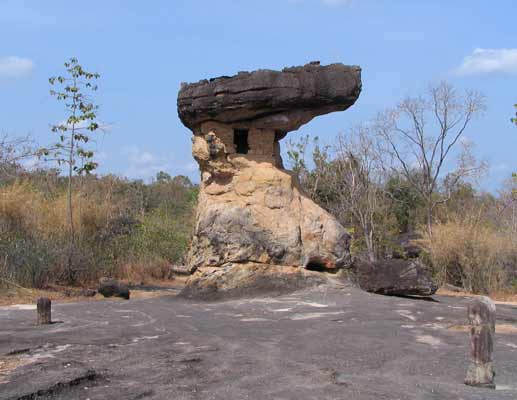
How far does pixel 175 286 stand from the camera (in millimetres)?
19297

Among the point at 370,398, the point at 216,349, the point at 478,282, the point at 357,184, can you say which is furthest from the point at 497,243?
the point at 370,398

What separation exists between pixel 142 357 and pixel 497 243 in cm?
1331

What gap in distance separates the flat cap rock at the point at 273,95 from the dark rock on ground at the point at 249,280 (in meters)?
2.81

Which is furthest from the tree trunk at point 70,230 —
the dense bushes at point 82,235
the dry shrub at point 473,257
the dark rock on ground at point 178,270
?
the dry shrub at point 473,257

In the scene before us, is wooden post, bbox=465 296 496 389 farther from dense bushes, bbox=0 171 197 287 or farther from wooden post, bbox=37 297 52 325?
dense bushes, bbox=0 171 197 287

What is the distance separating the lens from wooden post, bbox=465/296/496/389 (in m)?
5.82

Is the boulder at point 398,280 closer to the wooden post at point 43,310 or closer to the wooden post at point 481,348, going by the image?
the wooden post at point 43,310

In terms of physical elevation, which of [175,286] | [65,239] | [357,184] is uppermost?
[357,184]

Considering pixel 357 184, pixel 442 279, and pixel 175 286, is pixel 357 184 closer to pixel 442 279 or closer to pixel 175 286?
pixel 442 279

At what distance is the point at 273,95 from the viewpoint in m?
12.2

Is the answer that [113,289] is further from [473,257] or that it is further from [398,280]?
[473,257]

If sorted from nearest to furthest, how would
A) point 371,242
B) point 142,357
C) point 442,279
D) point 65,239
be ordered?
point 142,357 < point 65,239 < point 442,279 < point 371,242

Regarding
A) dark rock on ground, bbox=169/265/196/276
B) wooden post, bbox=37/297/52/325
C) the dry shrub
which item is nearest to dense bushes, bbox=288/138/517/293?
the dry shrub

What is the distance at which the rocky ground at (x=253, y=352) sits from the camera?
18.4ft
